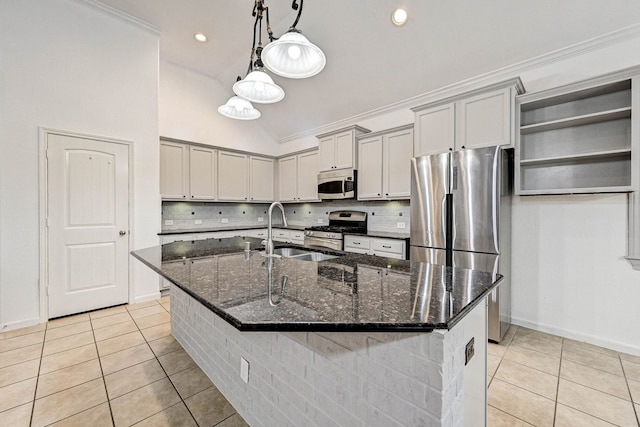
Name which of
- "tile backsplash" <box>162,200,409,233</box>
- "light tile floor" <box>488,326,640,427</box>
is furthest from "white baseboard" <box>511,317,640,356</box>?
"tile backsplash" <box>162,200,409,233</box>

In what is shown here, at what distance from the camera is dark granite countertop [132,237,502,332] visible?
2.65ft

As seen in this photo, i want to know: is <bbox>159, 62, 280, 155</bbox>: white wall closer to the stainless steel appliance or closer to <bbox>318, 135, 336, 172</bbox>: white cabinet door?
<bbox>318, 135, 336, 172</bbox>: white cabinet door

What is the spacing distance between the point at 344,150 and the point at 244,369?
3515mm

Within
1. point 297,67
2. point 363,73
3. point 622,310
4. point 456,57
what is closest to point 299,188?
point 363,73

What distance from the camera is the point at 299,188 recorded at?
17.5ft

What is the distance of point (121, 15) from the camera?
11.2 ft

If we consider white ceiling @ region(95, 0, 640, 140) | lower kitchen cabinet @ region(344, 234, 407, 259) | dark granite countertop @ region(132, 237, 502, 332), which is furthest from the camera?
lower kitchen cabinet @ region(344, 234, 407, 259)

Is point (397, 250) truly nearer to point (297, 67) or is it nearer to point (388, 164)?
point (388, 164)

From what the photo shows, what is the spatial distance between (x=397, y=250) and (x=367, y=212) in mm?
1218

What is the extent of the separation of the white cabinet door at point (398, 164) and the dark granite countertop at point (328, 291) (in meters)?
2.23

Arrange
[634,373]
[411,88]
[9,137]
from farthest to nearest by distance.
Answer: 1. [411,88]
2. [9,137]
3. [634,373]

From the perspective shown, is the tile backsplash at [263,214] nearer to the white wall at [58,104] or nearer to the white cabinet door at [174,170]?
the white cabinet door at [174,170]

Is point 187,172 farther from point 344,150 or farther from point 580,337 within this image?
point 580,337

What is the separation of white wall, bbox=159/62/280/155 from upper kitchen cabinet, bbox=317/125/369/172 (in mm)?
1768
